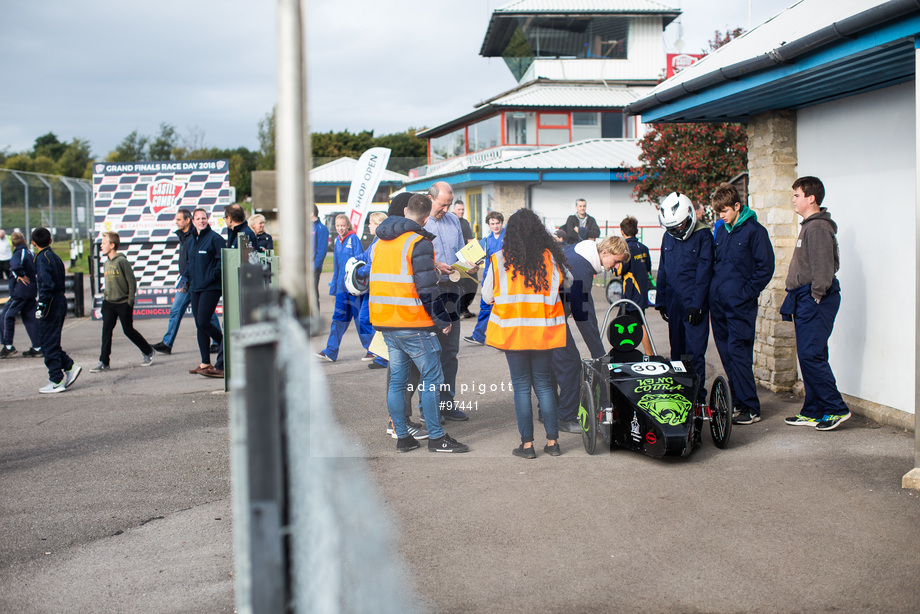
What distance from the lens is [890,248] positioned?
6.88 metres

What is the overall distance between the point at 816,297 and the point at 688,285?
4.14 ft

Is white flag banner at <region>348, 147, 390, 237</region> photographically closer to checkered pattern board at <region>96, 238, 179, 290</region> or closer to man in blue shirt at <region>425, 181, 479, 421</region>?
man in blue shirt at <region>425, 181, 479, 421</region>

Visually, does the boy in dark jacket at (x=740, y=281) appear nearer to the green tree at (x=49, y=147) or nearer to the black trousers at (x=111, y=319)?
the black trousers at (x=111, y=319)

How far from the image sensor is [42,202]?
22.5 m

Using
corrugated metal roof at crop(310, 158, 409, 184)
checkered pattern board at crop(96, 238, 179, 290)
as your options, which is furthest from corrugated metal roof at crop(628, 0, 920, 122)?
corrugated metal roof at crop(310, 158, 409, 184)

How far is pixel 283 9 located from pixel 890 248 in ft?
21.1

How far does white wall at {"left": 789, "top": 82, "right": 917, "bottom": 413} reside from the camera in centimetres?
668

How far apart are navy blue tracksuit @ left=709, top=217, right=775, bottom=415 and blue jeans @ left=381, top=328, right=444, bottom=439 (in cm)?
267

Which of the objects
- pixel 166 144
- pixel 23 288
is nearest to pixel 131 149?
pixel 166 144

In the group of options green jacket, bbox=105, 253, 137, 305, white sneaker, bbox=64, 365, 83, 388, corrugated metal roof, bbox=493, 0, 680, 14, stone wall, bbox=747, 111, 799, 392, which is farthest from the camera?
corrugated metal roof, bbox=493, 0, 680, 14

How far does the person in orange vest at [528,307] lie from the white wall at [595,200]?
24392mm

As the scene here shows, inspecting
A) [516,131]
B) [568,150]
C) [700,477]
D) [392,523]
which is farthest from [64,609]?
[516,131]

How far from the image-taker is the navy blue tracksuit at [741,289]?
22.9ft

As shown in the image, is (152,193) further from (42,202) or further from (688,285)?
(688,285)
